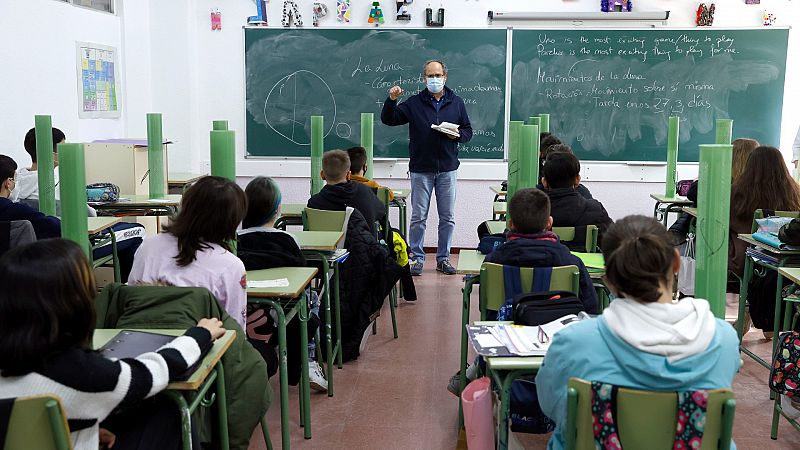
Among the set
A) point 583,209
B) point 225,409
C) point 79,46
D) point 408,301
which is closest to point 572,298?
point 225,409

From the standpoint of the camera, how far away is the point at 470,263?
344 centimetres

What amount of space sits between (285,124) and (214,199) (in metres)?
4.77

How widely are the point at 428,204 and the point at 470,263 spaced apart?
10.2ft

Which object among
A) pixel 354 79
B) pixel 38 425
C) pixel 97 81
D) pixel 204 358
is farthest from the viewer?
pixel 354 79

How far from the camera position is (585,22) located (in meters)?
7.10

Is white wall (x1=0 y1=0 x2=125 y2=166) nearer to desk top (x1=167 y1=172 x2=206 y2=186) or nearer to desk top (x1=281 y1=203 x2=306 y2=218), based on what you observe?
desk top (x1=167 y1=172 x2=206 y2=186)

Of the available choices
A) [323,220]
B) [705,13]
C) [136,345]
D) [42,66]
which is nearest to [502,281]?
[136,345]

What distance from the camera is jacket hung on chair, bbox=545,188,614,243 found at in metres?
4.04

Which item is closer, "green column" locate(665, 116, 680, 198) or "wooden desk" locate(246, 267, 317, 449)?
"wooden desk" locate(246, 267, 317, 449)

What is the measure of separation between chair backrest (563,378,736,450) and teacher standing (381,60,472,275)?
443cm

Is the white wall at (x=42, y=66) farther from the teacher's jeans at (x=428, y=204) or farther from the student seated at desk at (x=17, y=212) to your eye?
the teacher's jeans at (x=428, y=204)

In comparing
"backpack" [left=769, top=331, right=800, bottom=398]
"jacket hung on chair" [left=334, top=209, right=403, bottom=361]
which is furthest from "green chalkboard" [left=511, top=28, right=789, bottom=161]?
"backpack" [left=769, top=331, right=800, bottom=398]

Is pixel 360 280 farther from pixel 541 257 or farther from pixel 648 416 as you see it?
pixel 648 416

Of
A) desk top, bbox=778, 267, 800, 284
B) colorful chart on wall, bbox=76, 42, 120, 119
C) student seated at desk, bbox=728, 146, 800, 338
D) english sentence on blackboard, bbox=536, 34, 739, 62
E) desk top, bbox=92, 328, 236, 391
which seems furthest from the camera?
english sentence on blackboard, bbox=536, 34, 739, 62
